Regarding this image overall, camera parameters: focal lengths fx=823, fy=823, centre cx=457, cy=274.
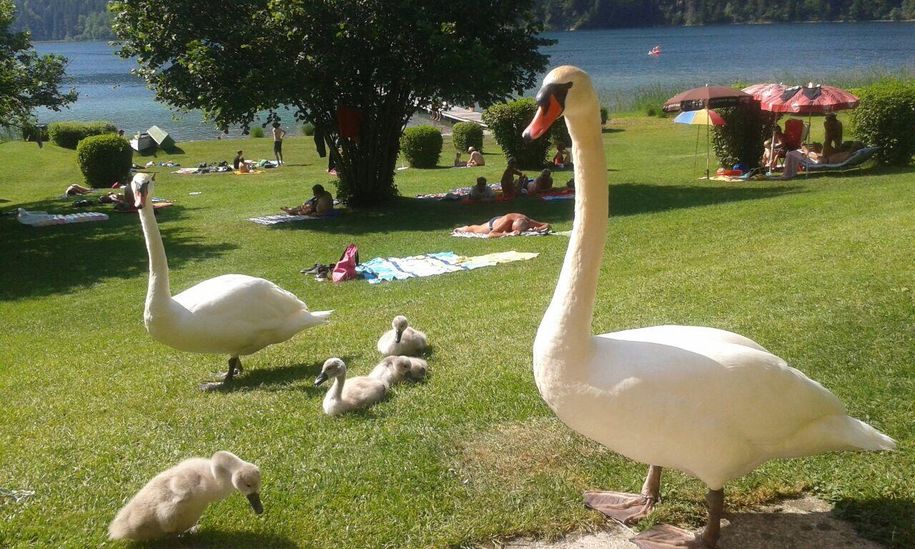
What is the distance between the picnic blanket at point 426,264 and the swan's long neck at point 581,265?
9063mm

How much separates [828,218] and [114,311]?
11200mm

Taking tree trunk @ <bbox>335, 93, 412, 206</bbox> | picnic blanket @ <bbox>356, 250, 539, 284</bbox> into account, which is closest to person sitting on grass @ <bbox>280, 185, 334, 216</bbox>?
tree trunk @ <bbox>335, 93, 412, 206</bbox>

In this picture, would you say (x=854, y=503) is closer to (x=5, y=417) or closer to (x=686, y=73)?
(x=5, y=417)

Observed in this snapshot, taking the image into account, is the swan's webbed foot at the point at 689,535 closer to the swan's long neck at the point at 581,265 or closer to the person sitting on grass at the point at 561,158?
the swan's long neck at the point at 581,265

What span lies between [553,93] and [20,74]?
19.9 metres

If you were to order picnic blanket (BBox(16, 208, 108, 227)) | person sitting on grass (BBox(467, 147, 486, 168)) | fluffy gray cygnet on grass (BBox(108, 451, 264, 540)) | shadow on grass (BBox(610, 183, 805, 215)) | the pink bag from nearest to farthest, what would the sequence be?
fluffy gray cygnet on grass (BBox(108, 451, 264, 540)) → the pink bag → shadow on grass (BBox(610, 183, 805, 215)) → picnic blanket (BBox(16, 208, 108, 227)) → person sitting on grass (BBox(467, 147, 486, 168))

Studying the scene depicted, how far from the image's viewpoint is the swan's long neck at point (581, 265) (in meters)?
3.71

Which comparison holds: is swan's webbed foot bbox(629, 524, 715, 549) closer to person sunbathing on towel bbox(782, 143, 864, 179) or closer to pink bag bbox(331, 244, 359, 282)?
pink bag bbox(331, 244, 359, 282)

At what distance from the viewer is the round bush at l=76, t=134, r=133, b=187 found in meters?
27.5

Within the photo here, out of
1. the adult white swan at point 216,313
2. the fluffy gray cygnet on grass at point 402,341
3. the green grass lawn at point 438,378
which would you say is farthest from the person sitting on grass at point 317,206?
the fluffy gray cygnet on grass at point 402,341

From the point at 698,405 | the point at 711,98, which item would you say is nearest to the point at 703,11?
the point at 711,98

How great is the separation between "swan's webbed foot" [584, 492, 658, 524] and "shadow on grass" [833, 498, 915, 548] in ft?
3.17

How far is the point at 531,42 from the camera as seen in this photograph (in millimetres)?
20859

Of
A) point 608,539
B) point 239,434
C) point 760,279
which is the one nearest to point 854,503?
point 608,539
